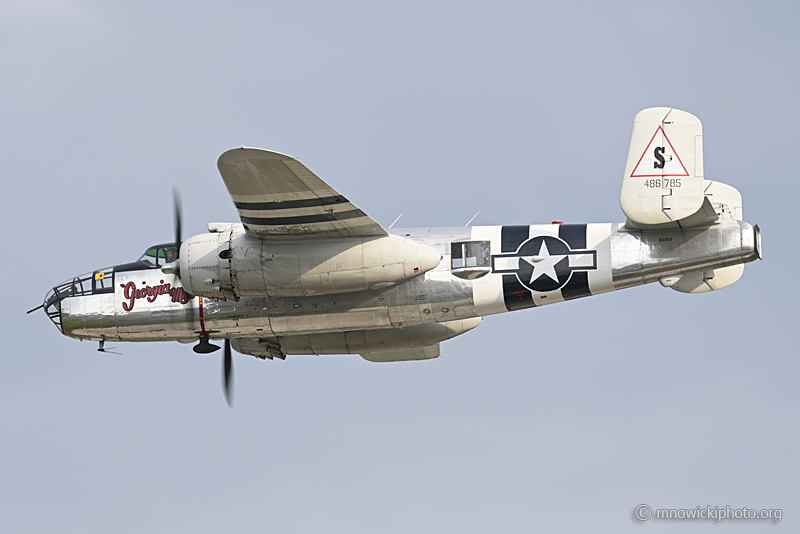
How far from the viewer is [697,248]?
81.7 feet

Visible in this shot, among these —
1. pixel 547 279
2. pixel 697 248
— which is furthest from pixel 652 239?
pixel 547 279

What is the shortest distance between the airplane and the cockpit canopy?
31 millimetres

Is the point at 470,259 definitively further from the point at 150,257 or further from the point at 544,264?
the point at 150,257

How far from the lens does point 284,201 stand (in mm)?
24062

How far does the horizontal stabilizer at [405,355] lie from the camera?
32.0 m

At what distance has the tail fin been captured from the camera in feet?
80.3

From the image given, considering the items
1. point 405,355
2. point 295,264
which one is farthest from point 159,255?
point 405,355

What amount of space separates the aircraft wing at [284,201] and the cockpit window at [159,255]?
12.8 ft

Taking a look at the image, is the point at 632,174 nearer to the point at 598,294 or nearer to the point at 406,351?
the point at 598,294

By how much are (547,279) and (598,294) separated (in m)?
1.37

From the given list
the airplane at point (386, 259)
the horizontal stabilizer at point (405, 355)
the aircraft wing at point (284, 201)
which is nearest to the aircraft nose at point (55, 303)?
the airplane at point (386, 259)

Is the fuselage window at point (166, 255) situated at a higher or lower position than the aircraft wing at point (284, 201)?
lower

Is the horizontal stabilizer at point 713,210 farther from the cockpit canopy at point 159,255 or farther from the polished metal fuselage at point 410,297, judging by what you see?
the cockpit canopy at point 159,255

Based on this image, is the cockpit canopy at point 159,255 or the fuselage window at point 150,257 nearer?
the cockpit canopy at point 159,255
